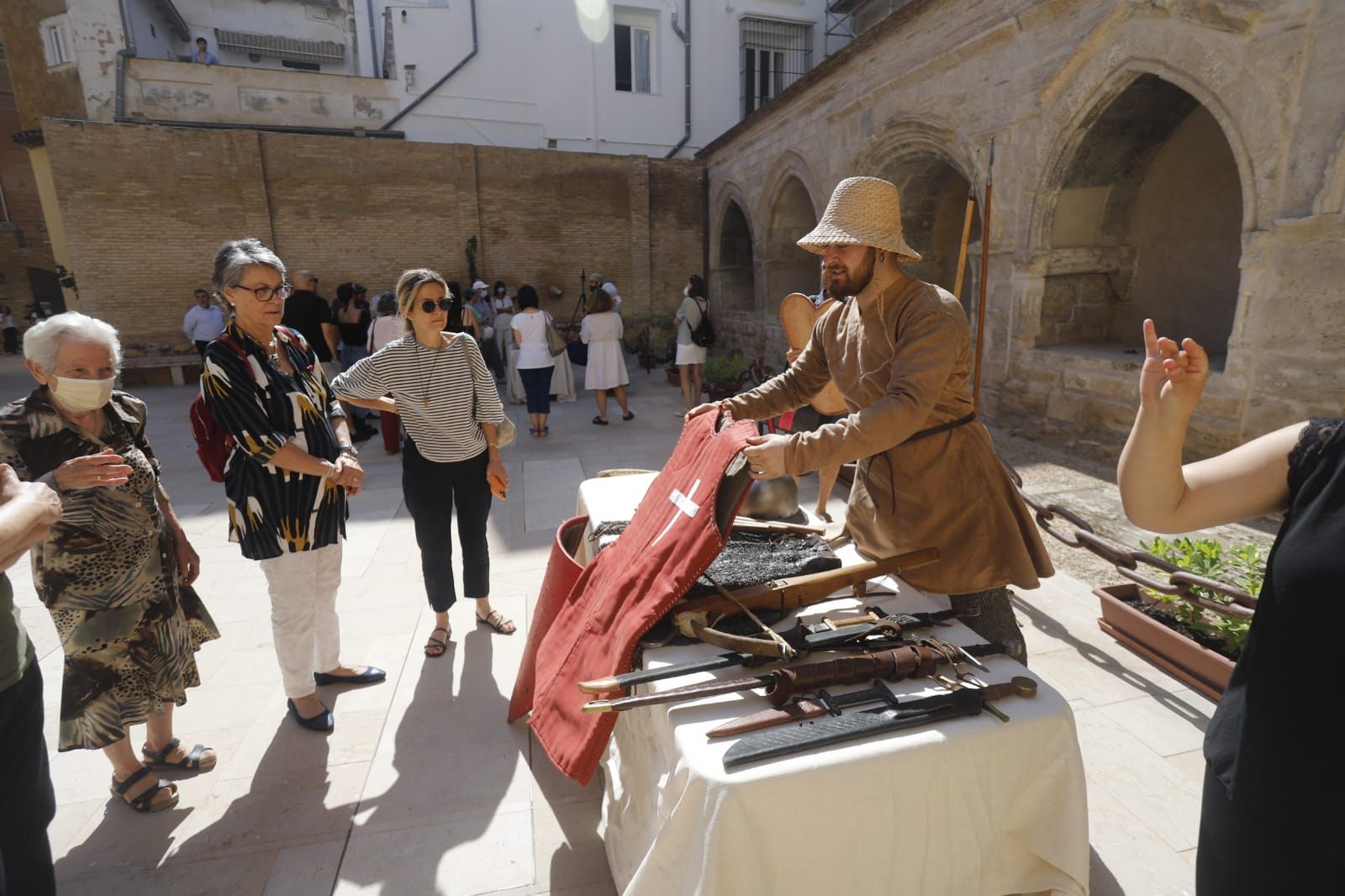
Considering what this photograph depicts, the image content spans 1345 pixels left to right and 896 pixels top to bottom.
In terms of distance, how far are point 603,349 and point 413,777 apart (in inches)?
265

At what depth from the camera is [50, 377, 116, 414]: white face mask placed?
215 cm

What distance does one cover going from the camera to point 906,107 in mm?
8531

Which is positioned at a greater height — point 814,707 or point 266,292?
point 266,292

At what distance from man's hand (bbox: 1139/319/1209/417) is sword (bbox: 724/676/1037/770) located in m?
0.66

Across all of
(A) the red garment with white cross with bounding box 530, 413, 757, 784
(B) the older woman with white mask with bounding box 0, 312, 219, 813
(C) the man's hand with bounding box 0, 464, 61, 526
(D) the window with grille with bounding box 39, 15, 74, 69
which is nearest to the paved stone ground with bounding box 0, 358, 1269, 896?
(B) the older woman with white mask with bounding box 0, 312, 219, 813

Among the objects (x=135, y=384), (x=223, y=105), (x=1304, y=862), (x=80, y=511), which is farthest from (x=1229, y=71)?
(x=223, y=105)

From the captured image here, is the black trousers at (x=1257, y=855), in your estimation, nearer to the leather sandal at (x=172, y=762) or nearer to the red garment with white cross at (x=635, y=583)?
the red garment with white cross at (x=635, y=583)

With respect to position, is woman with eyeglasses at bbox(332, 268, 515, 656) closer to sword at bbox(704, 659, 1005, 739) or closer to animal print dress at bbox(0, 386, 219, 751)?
animal print dress at bbox(0, 386, 219, 751)

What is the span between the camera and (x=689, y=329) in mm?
9039

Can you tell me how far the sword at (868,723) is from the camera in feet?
4.44

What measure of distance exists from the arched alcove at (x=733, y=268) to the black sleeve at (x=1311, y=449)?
15.3m

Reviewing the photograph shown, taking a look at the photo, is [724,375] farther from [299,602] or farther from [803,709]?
[803,709]

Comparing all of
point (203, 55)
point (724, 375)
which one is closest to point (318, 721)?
point (724, 375)

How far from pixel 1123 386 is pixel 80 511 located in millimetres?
7300
